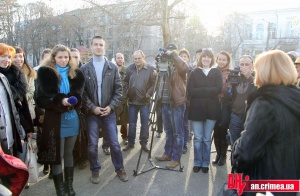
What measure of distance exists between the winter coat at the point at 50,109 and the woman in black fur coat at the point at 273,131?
2.06 meters

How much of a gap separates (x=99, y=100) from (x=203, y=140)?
1744mm

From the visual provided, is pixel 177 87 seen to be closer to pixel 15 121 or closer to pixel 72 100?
pixel 72 100

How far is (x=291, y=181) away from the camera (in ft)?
5.88

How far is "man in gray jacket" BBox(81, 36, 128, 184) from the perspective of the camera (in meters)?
3.44

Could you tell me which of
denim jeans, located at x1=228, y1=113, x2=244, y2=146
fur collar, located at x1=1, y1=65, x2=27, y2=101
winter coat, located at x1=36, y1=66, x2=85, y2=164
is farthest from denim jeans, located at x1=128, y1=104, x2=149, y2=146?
fur collar, located at x1=1, y1=65, x2=27, y2=101

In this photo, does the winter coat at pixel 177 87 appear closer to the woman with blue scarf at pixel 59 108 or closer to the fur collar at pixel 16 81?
the woman with blue scarf at pixel 59 108

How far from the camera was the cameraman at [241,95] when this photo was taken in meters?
3.72

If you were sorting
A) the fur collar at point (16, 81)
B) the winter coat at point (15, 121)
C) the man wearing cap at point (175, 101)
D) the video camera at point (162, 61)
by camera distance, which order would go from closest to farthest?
the winter coat at point (15, 121) → the fur collar at point (16, 81) → the video camera at point (162, 61) → the man wearing cap at point (175, 101)

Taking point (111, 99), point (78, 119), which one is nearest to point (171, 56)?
point (111, 99)

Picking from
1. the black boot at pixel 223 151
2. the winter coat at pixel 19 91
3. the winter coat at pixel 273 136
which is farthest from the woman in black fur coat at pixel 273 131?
the winter coat at pixel 19 91

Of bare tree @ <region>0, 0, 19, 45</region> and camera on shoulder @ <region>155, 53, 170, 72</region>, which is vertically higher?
bare tree @ <region>0, 0, 19, 45</region>

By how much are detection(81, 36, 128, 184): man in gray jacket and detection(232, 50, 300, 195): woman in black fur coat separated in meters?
2.07

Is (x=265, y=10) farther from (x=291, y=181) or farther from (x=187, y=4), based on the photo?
(x=291, y=181)

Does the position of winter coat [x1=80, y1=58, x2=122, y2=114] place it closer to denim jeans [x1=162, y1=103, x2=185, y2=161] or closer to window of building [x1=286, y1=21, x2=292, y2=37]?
denim jeans [x1=162, y1=103, x2=185, y2=161]
